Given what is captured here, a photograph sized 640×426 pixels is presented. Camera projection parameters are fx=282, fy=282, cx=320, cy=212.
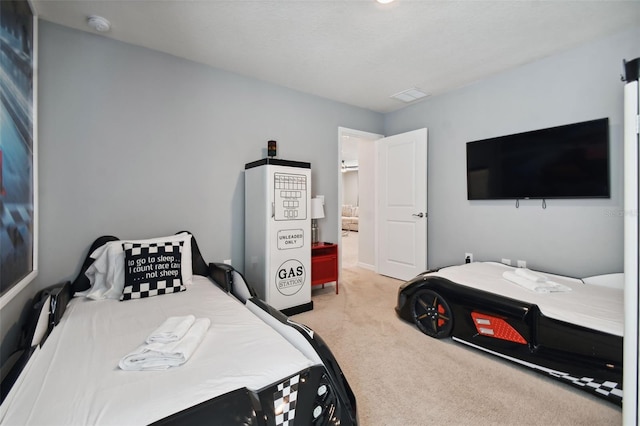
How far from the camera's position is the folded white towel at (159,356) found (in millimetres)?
1151

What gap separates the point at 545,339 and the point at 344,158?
26.5 feet

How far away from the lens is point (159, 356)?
1185 millimetres

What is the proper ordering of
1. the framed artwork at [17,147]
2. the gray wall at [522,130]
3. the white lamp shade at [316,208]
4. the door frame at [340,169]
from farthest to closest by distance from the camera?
the door frame at [340,169] → the white lamp shade at [316,208] → the gray wall at [522,130] → the framed artwork at [17,147]

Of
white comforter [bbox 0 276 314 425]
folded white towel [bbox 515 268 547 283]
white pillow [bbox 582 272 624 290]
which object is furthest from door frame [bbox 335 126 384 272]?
white pillow [bbox 582 272 624 290]

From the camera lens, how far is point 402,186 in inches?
164

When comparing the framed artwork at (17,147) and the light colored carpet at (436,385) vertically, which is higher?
the framed artwork at (17,147)

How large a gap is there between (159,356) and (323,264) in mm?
2413

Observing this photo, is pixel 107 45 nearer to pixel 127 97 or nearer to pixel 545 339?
pixel 127 97

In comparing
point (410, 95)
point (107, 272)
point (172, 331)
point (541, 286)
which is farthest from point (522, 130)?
point (107, 272)

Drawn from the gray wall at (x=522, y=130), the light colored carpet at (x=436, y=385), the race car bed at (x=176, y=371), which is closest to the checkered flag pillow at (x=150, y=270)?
the race car bed at (x=176, y=371)

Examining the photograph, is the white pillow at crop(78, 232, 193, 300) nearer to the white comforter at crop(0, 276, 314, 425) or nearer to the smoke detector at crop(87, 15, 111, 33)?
the white comforter at crop(0, 276, 314, 425)

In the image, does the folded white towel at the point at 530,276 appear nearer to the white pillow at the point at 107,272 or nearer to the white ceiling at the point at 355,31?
the white ceiling at the point at 355,31

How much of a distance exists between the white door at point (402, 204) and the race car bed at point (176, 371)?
276 centimetres

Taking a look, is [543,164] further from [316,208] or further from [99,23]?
[99,23]
